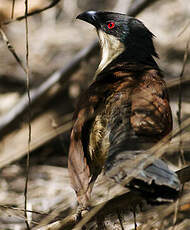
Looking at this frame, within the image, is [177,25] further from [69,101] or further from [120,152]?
[120,152]

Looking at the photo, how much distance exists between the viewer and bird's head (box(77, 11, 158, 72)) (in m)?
4.70

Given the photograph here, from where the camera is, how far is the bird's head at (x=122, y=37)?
15.4 ft

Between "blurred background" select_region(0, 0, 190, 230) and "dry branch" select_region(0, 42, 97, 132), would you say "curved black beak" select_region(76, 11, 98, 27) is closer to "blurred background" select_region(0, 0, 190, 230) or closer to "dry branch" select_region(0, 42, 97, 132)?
"blurred background" select_region(0, 0, 190, 230)

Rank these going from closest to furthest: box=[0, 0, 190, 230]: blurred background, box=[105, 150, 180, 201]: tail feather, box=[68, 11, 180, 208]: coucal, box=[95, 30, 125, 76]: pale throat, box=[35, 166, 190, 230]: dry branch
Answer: box=[105, 150, 180, 201]: tail feather
box=[68, 11, 180, 208]: coucal
box=[35, 166, 190, 230]: dry branch
box=[95, 30, 125, 76]: pale throat
box=[0, 0, 190, 230]: blurred background

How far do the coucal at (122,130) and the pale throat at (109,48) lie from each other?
447mm

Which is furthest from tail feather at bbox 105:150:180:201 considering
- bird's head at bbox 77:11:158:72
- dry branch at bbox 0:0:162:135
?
dry branch at bbox 0:0:162:135

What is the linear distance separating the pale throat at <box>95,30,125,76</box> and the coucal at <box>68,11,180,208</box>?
17.6 inches

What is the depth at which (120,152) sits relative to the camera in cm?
299

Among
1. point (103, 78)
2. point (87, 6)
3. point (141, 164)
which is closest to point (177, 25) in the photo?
point (87, 6)

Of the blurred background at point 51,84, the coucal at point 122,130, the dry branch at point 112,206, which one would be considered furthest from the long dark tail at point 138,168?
the blurred background at point 51,84

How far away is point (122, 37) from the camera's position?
4812mm

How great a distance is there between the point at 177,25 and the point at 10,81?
3403mm

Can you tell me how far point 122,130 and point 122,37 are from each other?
5.97ft

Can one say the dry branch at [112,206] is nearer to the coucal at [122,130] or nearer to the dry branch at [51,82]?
the coucal at [122,130]
